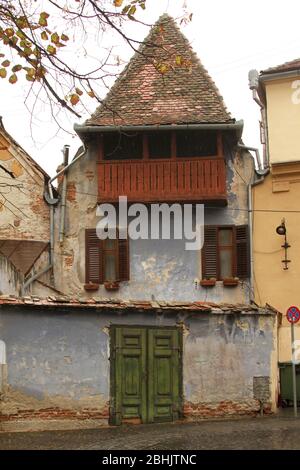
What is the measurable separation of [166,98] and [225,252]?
530 cm

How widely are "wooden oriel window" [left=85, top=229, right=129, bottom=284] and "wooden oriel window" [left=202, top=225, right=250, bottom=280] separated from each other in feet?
8.05

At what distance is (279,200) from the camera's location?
73.3 ft

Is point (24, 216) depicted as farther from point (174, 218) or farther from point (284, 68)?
point (284, 68)

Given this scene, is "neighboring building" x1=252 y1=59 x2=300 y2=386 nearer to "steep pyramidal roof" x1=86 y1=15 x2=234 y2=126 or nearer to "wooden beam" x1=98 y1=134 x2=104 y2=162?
"steep pyramidal roof" x1=86 y1=15 x2=234 y2=126

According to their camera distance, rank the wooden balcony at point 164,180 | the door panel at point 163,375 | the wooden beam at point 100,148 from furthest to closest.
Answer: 1. the wooden beam at point 100,148
2. the wooden balcony at point 164,180
3. the door panel at point 163,375

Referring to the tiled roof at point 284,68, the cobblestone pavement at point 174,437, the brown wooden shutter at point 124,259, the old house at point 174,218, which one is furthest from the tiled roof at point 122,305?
the tiled roof at point 284,68

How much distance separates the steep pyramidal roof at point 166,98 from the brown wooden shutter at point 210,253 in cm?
336

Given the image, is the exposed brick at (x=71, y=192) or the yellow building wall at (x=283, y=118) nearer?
the yellow building wall at (x=283, y=118)

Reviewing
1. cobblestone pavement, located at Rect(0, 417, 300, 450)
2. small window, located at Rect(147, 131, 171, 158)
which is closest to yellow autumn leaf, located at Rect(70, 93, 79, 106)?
cobblestone pavement, located at Rect(0, 417, 300, 450)

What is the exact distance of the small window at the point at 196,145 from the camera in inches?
895

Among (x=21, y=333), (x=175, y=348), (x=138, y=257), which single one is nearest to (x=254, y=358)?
(x=175, y=348)

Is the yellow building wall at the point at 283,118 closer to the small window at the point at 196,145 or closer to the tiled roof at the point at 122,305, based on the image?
the small window at the point at 196,145

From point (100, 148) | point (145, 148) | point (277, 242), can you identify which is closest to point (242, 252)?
point (277, 242)
